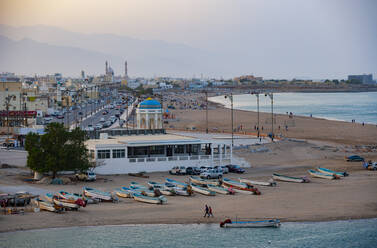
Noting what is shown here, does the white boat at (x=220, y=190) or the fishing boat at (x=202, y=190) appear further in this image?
the white boat at (x=220, y=190)

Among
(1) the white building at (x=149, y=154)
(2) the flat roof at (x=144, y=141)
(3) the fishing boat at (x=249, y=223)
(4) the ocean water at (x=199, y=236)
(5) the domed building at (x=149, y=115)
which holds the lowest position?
(4) the ocean water at (x=199, y=236)

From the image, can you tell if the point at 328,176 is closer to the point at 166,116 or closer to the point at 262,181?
the point at 262,181

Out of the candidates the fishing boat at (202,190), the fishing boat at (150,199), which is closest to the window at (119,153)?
the fishing boat at (202,190)

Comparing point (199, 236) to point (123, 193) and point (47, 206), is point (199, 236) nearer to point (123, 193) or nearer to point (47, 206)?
point (123, 193)

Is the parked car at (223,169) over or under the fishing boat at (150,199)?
over

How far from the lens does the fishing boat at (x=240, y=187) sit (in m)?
35.6

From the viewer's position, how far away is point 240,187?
1427 inches

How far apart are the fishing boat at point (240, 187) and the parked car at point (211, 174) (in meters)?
3.33

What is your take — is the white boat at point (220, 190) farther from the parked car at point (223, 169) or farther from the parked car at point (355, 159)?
the parked car at point (355, 159)

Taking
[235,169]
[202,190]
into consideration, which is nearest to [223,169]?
[235,169]

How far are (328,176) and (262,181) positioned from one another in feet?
17.3

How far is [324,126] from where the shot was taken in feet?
282

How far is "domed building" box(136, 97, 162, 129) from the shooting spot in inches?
2259

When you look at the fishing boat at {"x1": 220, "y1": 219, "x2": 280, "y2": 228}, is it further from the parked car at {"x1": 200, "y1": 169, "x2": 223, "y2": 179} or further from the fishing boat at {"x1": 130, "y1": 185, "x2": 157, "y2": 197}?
the parked car at {"x1": 200, "y1": 169, "x2": 223, "y2": 179}
